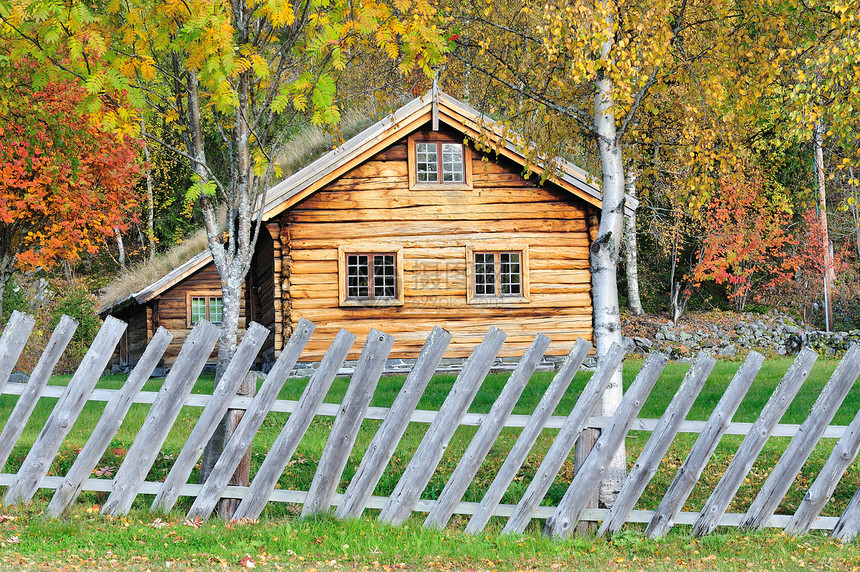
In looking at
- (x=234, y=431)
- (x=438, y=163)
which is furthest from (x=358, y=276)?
(x=234, y=431)

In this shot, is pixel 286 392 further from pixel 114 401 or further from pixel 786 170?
pixel 786 170

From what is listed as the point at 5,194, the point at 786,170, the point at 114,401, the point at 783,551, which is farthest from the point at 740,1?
the point at 786,170

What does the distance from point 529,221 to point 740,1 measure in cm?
759

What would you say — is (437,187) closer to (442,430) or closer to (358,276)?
(358,276)

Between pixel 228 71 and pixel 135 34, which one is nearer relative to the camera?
pixel 228 71

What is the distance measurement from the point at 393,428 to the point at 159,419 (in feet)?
5.39

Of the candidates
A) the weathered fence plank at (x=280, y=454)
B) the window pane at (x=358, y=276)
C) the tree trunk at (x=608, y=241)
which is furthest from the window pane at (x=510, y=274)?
the weathered fence plank at (x=280, y=454)

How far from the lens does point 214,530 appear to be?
17.3 feet

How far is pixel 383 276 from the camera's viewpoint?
1666 centimetres

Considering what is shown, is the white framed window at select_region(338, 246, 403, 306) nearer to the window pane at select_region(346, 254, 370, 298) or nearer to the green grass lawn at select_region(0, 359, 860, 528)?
the window pane at select_region(346, 254, 370, 298)

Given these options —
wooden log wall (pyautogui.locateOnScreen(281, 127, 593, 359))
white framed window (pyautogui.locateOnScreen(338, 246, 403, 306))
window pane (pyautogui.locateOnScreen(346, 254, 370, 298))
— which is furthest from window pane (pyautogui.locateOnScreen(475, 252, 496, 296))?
window pane (pyautogui.locateOnScreen(346, 254, 370, 298))

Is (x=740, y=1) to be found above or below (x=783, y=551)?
above

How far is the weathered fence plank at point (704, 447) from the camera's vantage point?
5387 millimetres

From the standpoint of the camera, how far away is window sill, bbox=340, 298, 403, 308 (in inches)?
642
